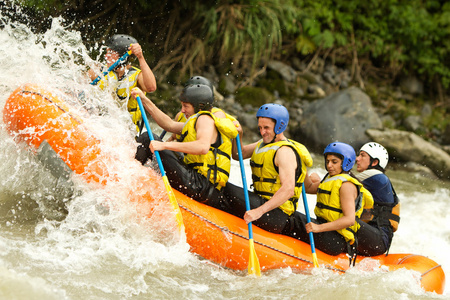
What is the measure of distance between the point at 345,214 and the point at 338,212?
0.10m

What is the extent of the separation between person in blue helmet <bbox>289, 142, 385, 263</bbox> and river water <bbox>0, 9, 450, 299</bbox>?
0.30 meters

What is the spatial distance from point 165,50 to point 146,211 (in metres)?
6.74

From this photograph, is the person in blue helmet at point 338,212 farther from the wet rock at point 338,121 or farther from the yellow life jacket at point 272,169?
the wet rock at point 338,121

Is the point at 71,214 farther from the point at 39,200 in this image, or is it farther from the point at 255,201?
the point at 255,201

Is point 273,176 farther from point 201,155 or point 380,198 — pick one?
point 380,198

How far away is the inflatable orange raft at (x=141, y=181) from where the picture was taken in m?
4.23

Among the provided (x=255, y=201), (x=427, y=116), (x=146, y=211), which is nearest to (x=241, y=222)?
(x=255, y=201)

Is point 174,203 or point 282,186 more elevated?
point 282,186

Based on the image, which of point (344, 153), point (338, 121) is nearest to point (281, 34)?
point (338, 121)

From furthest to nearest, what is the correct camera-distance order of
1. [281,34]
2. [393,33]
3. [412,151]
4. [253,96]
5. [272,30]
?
1. [393,33]
2. [281,34]
3. [253,96]
4. [272,30]
5. [412,151]

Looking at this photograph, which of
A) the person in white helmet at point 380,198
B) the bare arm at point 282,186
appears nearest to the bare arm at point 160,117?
the bare arm at point 282,186

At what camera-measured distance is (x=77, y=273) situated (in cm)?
374

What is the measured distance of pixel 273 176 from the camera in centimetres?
447

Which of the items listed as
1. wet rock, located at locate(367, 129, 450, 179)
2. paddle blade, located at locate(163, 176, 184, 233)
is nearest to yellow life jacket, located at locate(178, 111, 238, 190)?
paddle blade, located at locate(163, 176, 184, 233)
